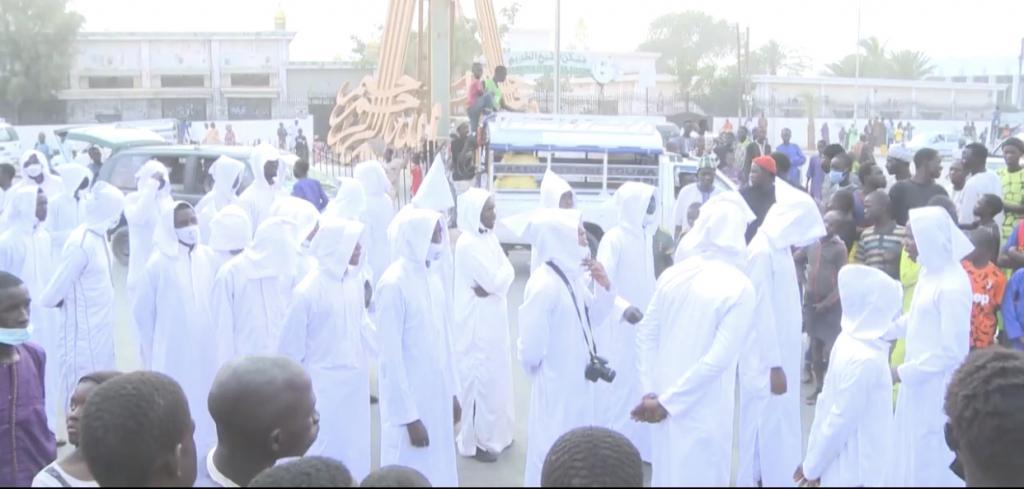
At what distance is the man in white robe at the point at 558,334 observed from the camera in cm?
521

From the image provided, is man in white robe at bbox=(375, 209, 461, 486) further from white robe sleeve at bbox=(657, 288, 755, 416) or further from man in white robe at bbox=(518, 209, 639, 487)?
white robe sleeve at bbox=(657, 288, 755, 416)

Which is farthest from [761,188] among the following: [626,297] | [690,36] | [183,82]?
[690,36]

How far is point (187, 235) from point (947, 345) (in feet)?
14.5

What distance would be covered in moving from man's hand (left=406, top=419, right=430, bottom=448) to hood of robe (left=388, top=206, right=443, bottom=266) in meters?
0.87

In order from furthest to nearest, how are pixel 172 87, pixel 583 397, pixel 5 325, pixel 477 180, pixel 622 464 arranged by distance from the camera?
1. pixel 172 87
2. pixel 477 180
3. pixel 583 397
4. pixel 5 325
5. pixel 622 464

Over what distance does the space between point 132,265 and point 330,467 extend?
6507 millimetres

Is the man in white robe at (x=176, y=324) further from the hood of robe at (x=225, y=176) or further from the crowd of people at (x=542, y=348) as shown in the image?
the hood of robe at (x=225, y=176)

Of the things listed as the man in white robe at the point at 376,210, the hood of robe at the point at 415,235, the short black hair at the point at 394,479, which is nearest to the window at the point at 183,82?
the man in white robe at the point at 376,210

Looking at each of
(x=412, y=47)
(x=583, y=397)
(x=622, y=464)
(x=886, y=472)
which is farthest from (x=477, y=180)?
(x=412, y=47)

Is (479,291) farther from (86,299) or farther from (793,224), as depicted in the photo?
(86,299)

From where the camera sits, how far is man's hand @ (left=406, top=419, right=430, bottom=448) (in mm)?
4914

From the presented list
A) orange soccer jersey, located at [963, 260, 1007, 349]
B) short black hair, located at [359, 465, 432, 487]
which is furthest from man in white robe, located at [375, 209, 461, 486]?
orange soccer jersey, located at [963, 260, 1007, 349]

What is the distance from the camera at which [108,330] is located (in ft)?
22.6

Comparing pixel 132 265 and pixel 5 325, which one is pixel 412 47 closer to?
pixel 132 265
